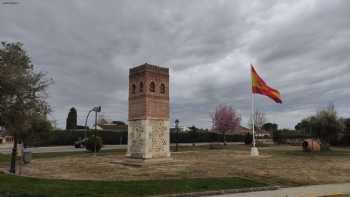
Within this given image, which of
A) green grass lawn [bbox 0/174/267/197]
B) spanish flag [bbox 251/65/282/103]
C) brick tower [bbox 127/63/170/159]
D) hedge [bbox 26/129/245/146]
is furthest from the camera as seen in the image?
hedge [bbox 26/129/245/146]

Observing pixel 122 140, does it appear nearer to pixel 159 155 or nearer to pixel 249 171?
pixel 159 155

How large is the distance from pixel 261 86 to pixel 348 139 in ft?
93.7

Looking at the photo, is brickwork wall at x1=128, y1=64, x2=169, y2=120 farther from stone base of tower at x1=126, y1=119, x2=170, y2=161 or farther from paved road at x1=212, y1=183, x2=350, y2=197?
paved road at x1=212, y1=183, x2=350, y2=197

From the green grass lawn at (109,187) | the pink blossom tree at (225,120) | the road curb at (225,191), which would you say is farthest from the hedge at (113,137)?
the road curb at (225,191)

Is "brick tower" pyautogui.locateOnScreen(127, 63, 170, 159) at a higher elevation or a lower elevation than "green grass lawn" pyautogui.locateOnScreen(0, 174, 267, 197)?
higher

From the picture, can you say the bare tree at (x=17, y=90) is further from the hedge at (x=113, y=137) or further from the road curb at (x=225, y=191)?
the hedge at (x=113, y=137)

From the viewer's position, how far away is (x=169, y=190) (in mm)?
11586

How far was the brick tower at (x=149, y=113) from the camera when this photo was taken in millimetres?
24250

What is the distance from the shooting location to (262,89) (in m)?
31.6

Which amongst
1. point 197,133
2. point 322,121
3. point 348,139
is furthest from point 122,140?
point 348,139

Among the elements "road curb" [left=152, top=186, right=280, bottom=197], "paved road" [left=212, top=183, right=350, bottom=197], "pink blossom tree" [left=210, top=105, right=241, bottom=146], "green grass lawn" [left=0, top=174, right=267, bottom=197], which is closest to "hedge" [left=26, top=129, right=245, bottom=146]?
"pink blossom tree" [left=210, top=105, right=241, bottom=146]

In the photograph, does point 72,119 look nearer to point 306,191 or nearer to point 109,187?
point 109,187

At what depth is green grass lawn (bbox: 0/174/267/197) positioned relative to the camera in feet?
33.1

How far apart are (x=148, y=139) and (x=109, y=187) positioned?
12319 mm
